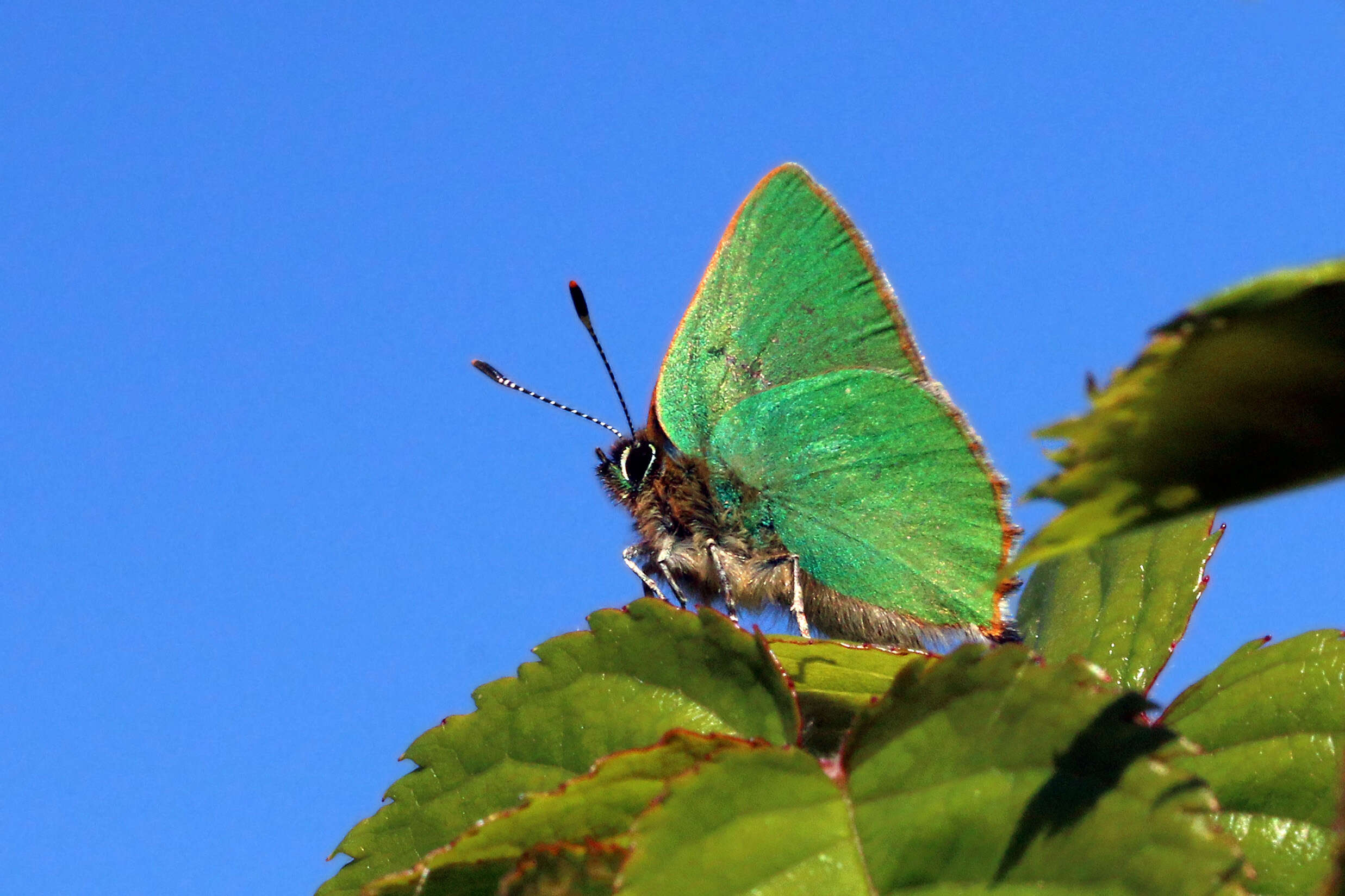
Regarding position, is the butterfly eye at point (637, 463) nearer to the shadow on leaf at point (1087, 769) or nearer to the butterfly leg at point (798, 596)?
the butterfly leg at point (798, 596)

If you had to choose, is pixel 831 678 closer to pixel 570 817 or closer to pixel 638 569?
pixel 570 817

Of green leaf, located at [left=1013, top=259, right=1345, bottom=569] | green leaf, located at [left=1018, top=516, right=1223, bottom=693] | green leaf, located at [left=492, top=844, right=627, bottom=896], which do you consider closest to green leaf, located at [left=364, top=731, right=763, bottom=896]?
green leaf, located at [left=492, top=844, right=627, bottom=896]

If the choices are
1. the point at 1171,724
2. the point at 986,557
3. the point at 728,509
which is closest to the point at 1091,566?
the point at 1171,724

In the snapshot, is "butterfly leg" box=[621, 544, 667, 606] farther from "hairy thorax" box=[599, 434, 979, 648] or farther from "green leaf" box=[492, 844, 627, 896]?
"green leaf" box=[492, 844, 627, 896]

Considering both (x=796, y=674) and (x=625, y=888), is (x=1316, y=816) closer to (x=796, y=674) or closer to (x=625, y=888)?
(x=796, y=674)

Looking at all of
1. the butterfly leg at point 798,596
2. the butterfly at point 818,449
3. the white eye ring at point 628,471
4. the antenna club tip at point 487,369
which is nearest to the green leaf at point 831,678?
the butterfly leg at point 798,596

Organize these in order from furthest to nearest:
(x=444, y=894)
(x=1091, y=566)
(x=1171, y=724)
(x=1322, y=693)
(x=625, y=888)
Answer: (x=1091, y=566) → (x=1171, y=724) → (x=1322, y=693) → (x=444, y=894) → (x=625, y=888)

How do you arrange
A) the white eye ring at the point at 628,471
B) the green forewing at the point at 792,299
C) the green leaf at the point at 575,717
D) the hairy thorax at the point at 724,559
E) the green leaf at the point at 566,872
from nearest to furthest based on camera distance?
the green leaf at the point at 566,872 < the green leaf at the point at 575,717 < the hairy thorax at the point at 724,559 < the green forewing at the point at 792,299 < the white eye ring at the point at 628,471
